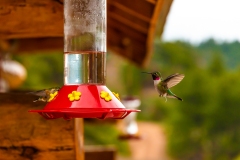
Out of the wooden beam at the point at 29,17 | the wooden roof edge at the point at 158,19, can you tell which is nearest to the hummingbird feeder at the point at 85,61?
the wooden beam at the point at 29,17

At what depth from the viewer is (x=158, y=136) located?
595 inches

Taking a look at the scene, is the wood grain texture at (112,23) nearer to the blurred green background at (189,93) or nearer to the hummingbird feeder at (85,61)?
the hummingbird feeder at (85,61)

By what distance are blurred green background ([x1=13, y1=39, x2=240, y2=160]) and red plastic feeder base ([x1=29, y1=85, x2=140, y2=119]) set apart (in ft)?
30.3

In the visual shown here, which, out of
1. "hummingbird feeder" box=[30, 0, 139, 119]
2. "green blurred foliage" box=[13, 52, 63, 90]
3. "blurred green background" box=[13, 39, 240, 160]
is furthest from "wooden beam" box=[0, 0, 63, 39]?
"green blurred foliage" box=[13, 52, 63, 90]

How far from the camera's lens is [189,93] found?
13.0 metres

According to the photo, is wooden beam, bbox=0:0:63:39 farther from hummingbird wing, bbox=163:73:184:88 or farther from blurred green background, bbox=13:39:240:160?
blurred green background, bbox=13:39:240:160

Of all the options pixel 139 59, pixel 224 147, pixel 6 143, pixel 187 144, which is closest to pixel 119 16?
pixel 139 59

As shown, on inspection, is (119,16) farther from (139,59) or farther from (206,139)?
(206,139)

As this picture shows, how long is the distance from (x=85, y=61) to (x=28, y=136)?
1.58 feet

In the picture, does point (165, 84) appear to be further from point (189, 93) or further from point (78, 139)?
point (189, 93)

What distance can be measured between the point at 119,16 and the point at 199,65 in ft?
28.1

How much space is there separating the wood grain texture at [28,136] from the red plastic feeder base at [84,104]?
0.33m

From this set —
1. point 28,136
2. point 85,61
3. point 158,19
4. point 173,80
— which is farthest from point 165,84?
point 158,19

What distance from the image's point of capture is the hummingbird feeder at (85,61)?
2701mm
